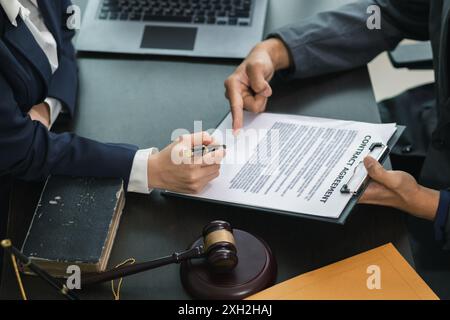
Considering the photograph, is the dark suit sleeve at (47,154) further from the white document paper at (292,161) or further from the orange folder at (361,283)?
the orange folder at (361,283)

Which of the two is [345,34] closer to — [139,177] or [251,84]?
[251,84]

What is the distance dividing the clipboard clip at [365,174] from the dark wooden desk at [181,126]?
0.05m

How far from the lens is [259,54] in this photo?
111 cm

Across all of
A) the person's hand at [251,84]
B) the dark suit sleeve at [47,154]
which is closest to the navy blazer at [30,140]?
the dark suit sleeve at [47,154]

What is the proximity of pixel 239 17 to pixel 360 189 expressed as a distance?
56cm

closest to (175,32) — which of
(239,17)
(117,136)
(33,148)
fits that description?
(239,17)

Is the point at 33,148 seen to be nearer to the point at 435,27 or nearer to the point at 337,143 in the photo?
the point at 337,143

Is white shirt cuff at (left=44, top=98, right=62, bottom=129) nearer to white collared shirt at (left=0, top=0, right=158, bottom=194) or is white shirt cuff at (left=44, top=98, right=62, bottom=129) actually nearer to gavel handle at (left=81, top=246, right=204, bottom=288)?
white collared shirt at (left=0, top=0, right=158, bottom=194)

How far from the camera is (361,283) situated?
2.56 ft

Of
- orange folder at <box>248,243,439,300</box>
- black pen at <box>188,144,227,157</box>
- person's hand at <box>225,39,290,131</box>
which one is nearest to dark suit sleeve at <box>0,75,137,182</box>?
black pen at <box>188,144,227,157</box>

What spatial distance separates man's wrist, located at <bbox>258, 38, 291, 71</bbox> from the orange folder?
46cm

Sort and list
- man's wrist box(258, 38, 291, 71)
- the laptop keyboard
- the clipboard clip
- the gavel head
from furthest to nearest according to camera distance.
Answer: the laptop keyboard
man's wrist box(258, 38, 291, 71)
the clipboard clip
the gavel head

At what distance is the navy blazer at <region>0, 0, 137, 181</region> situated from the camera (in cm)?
90

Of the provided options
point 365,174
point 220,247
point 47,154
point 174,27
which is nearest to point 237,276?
point 220,247
